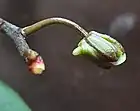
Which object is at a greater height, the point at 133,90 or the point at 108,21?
the point at 108,21

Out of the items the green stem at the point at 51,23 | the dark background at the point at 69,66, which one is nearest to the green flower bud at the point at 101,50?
the green stem at the point at 51,23

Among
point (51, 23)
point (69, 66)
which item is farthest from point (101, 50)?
point (69, 66)

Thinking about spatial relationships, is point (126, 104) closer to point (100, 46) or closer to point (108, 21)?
point (108, 21)

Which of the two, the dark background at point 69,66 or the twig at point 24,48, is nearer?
the twig at point 24,48

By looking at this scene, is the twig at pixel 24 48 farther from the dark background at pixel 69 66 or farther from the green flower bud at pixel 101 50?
the dark background at pixel 69 66

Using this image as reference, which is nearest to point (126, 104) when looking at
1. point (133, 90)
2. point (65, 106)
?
point (133, 90)

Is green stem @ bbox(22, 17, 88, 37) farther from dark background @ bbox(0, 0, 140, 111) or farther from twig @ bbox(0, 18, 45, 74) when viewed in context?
dark background @ bbox(0, 0, 140, 111)

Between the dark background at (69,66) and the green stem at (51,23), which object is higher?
the dark background at (69,66)

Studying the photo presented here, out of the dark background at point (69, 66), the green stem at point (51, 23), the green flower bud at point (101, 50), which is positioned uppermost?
the dark background at point (69, 66)
